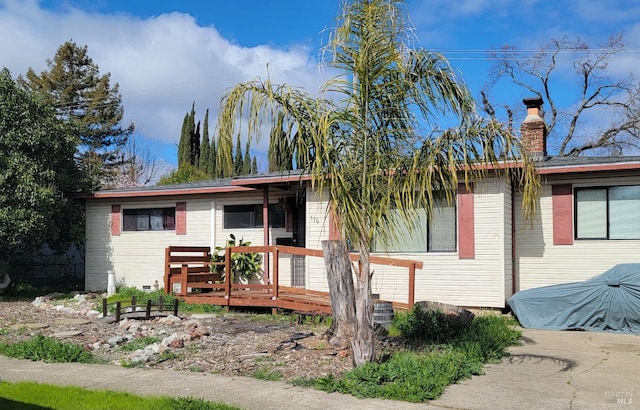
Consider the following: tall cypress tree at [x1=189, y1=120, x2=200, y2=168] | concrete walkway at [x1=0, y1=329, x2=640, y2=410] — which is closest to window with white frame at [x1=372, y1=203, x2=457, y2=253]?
concrete walkway at [x1=0, y1=329, x2=640, y2=410]

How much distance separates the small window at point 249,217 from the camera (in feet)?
48.2

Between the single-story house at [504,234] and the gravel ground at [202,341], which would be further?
the single-story house at [504,234]

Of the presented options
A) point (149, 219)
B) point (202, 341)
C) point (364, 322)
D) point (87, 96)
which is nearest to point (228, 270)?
point (202, 341)

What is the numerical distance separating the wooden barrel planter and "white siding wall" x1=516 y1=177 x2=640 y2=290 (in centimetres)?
400

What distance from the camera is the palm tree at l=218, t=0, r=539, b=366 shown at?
645cm

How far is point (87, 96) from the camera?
36.0 meters

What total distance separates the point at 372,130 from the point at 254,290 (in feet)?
25.6

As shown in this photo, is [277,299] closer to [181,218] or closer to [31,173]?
[181,218]

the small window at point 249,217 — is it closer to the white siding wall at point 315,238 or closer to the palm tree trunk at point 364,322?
the white siding wall at point 315,238

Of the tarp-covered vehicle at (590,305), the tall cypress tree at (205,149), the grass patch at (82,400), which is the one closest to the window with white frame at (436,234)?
the tarp-covered vehicle at (590,305)

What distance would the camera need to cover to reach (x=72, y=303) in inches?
546

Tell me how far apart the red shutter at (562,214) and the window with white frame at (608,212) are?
18 cm

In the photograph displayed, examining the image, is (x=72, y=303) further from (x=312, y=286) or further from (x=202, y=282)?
(x=312, y=286)

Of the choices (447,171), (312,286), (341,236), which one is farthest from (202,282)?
(447,171)
